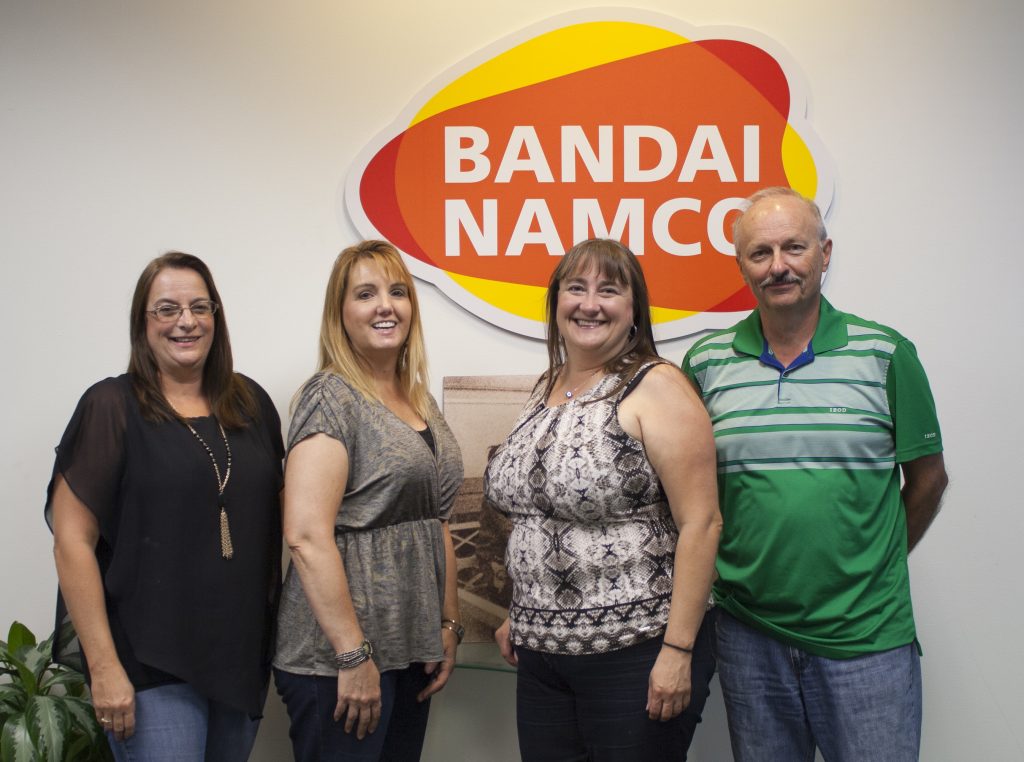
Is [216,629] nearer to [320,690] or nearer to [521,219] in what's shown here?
[320,690]

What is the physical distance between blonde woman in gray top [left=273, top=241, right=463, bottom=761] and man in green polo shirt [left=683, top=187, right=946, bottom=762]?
0.61 m

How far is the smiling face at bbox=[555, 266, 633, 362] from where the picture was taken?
167 centimetres

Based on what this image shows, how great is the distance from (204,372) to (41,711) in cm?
83

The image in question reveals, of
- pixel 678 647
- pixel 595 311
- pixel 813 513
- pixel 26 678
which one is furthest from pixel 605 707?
pixel 26 678

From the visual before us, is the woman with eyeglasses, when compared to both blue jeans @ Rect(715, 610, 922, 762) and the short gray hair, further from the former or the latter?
the short gray hair

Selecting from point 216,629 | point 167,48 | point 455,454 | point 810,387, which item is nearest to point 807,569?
point 810,387

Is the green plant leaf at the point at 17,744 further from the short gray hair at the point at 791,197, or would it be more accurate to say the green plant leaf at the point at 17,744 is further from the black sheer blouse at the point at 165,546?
the short gray hair at the point at 791,197

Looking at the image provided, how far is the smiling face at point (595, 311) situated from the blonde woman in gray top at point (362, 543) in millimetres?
379

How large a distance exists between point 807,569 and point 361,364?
99cm

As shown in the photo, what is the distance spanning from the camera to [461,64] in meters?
2.32

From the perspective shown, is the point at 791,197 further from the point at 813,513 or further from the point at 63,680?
the point at 63,680

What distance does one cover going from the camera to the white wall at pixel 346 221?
2.27 m

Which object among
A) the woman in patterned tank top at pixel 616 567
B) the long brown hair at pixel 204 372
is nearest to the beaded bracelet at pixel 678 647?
the woman in patterned tank top at pixel 616 567

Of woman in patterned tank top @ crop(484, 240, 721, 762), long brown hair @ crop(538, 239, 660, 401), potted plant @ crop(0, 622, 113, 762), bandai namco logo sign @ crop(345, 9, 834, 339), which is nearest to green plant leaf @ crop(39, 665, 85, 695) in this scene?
potted plant @ crop(0, 622, 113, 762)
